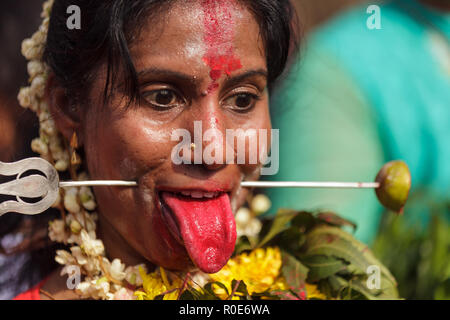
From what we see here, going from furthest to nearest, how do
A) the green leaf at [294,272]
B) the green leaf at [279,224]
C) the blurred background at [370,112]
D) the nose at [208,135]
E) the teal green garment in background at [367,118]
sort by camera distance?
the teal green garment in background at [367,118], the blurred background at [370,112], the green leaf at [279,224], the green leaf at [294,272], the nose at [208,135]

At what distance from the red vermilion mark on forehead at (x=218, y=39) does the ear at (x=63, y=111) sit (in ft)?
1.48

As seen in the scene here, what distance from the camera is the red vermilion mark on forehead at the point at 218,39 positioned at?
1.51 metres

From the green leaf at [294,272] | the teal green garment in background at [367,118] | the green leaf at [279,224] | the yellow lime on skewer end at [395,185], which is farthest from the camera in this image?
the teal green garment in background at [367,118]

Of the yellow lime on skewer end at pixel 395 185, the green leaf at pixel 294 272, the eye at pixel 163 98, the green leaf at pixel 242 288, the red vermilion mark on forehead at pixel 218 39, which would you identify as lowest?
the green leaf at pixel 242 288

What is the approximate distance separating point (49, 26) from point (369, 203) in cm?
210

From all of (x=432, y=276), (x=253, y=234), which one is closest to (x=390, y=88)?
(x=432, y=276)

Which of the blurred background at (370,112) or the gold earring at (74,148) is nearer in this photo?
the gold earring at (74,148)

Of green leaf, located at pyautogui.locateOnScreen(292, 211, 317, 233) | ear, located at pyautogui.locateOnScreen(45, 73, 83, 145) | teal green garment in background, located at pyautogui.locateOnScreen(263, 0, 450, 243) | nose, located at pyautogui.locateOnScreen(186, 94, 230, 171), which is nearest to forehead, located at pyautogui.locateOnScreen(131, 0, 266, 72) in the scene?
Answer: nose, located at pyautogui.locateOnScreen(186, 94, 230, 171)

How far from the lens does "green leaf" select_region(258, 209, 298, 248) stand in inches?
74.5

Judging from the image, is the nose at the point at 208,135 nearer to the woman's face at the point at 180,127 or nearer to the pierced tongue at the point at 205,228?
the woman's face at the point at 180,127

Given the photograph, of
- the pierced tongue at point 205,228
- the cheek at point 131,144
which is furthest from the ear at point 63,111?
the pierced tongue at point 205,228

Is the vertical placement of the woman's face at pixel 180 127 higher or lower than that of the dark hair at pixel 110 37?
lower

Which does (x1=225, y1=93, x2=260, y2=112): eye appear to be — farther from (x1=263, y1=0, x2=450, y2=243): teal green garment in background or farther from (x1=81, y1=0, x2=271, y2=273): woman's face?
(x1=263, y1=0, x2=450, y2=243): teal green garment in background

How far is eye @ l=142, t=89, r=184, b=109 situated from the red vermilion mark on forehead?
0.34 feet
